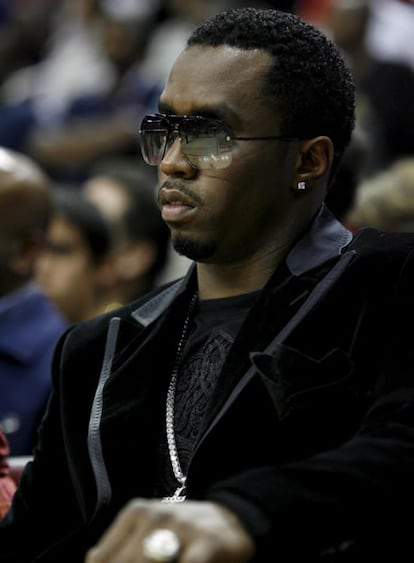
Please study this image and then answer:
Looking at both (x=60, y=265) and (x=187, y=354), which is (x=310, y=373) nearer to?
(x=187, y=354)

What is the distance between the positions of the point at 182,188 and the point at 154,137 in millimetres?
156

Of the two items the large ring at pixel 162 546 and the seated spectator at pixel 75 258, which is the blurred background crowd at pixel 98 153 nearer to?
the seated spectator at pixel 75 258

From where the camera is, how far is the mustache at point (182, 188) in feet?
8.57

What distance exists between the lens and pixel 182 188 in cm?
263

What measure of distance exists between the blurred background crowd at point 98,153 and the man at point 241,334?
1412 millimetres

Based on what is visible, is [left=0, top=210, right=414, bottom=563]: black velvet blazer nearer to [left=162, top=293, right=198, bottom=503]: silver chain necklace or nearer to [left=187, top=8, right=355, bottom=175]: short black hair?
[left=162, top=293, right=198, bottom=503]: silver chain necklace

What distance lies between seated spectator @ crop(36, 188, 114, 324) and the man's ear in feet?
11.0

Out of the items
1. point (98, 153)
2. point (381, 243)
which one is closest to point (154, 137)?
point (381, 243)

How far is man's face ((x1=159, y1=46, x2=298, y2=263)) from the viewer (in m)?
2.59

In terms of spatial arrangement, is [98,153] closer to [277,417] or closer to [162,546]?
[277,417]

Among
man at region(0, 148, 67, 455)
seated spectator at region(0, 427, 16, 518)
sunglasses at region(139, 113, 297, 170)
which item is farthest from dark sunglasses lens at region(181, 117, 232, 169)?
man at region(0, 148, 67, 455)

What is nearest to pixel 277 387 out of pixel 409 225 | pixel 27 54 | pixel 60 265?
pixel 409 225

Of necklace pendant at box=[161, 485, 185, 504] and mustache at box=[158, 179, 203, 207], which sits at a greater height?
mustache at box=[158, 179, 203, 207]

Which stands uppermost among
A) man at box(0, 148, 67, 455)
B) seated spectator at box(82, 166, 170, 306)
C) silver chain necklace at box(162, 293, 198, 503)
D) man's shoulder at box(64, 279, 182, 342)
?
man's shoulder at box(64, 279, 182, 342)
